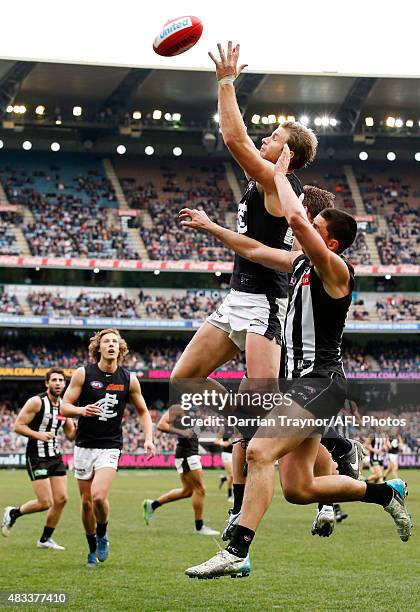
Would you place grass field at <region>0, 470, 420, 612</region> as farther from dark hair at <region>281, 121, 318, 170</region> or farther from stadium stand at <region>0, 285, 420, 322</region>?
stadium stand at <region>0, 285, 420, 322</region>

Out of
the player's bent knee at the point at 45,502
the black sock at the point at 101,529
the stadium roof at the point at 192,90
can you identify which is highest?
the stadium roof at the point at 192,90

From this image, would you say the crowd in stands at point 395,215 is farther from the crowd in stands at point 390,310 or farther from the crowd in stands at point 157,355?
the crowd in stands at point 157,355

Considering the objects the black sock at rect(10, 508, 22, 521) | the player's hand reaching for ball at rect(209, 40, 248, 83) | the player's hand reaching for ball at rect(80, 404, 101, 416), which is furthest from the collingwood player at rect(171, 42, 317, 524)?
the black sock at rect(10, 508, 22, 521)

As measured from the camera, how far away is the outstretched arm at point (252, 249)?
7.64m

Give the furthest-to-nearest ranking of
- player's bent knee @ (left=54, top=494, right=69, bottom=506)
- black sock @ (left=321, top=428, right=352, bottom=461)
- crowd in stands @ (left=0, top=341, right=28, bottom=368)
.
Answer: crowd in stands @ (left=0, top=341, right=28, bottom=368) < player's bent knee @ (left=54, top=494, right=69, bottom=506) < black sock @ (left=321, top=428, right=352, bottom=461)

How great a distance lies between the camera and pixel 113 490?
97.0 feet

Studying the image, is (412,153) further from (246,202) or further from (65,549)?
(246,202)

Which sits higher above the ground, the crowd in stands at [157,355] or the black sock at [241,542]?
the black sock at [241,542]

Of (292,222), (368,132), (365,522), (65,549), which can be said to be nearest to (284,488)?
(292,222)

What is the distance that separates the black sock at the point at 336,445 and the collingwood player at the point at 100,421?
13.3 feet

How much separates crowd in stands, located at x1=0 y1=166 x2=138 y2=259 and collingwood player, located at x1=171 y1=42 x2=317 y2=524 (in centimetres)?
4396

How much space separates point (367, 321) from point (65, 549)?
3914 centimetres

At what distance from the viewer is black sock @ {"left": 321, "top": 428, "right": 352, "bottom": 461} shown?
8.38 metres

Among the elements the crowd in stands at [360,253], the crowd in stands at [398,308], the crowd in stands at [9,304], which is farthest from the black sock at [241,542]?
the crowd in stands at [360,253]
